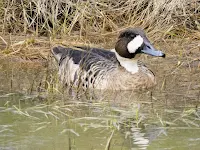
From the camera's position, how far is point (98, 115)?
6539mm

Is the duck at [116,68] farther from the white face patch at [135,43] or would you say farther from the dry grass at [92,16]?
the dry grass at [92,16]

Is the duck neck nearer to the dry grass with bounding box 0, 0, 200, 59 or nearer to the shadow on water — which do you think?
the shadow on water

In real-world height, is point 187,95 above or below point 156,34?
below

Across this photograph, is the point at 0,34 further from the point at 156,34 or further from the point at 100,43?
the point at 156,34

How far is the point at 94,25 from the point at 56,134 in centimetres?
494

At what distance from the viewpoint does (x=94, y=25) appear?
34.9ft

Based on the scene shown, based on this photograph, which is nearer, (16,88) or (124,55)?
(16,88)

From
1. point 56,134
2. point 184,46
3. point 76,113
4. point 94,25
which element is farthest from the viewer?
point 94,25

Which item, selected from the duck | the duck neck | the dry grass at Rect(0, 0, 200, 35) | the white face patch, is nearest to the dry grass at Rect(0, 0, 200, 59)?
the dry grass at Rect(0, 0, 200, 35)

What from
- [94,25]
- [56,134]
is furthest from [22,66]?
[56,134]

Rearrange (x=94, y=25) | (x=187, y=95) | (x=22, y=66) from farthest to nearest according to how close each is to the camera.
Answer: (x=94, y=25)
(x=22, y=66)
(x=187, y=95)

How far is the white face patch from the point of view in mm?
A: 8071

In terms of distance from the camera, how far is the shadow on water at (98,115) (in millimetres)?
5633

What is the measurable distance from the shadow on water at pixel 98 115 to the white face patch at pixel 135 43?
0.51 meters
